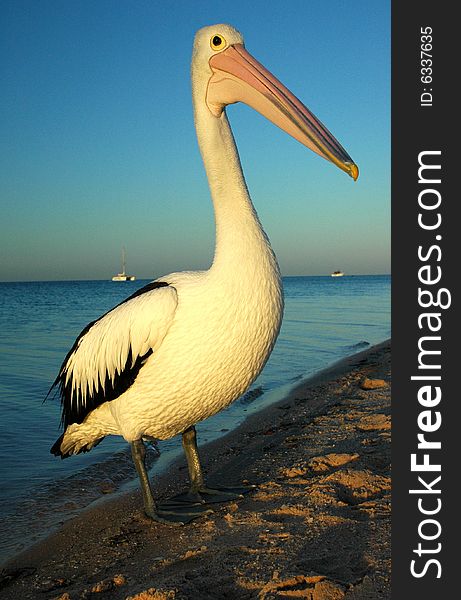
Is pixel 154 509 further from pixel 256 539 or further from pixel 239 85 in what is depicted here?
pixel 239 85

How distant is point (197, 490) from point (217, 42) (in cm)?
281

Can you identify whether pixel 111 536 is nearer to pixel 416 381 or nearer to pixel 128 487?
pixel 128 487

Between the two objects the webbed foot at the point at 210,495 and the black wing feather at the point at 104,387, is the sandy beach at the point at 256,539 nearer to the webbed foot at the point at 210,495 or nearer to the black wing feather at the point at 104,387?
the webbed foot at the point at 210,495

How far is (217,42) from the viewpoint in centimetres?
353

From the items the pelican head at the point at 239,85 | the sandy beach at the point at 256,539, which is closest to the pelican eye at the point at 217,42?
the pelican head at the point at 239,85

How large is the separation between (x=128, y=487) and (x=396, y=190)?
3.37 meters

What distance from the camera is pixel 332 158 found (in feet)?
9.85

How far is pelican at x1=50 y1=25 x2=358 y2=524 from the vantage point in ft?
10.5

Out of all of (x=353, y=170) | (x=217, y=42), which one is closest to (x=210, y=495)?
(x=353, y=170)

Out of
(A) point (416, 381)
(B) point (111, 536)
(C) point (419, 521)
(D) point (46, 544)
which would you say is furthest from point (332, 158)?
(D) point (46, 544)

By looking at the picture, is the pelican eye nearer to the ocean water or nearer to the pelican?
the pelican

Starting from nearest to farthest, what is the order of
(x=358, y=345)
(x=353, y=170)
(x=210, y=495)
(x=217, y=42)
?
(x=353, y=170) → (x=217, y=42) → (x=210, y=495) → (x=358, y=345)

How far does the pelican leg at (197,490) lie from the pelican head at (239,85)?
2.05 metres

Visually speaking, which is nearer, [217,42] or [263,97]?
[263,97]
